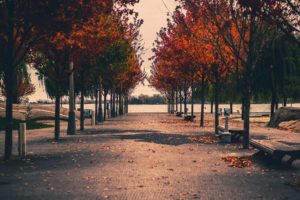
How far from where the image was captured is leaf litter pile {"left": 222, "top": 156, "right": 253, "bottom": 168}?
1538 centimetres

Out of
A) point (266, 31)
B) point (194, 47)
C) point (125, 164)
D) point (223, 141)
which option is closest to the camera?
point (125, 164)

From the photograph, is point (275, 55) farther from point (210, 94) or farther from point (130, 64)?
point (210, 94)

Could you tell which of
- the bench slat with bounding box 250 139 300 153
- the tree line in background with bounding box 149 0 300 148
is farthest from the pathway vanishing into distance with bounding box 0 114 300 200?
the tree line in background with bounding box 149 0 300 148

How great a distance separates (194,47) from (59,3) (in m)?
19.4

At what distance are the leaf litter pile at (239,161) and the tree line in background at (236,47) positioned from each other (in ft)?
11.5

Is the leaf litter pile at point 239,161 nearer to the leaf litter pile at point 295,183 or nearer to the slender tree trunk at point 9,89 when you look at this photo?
the leaf litter pile at point 295,183

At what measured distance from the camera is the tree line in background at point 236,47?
14766 millimetres

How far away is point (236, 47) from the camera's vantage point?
23438 mm

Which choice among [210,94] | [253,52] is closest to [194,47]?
[253,52]

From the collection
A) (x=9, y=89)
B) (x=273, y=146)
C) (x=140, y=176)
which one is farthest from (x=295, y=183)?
(x=9, y=89)

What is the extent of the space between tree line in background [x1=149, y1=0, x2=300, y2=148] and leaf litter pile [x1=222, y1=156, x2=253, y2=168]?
3.50 meters

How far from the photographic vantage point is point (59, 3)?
16.3 metres

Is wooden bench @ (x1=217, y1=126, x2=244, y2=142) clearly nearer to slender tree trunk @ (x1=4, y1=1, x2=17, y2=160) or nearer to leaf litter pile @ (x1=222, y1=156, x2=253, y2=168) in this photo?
leaf litter pile @ (x1=222, y1=156, x2=253, y2=168)

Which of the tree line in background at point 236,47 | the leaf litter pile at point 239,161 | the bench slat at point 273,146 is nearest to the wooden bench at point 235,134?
the tree line in background at point 236,47
